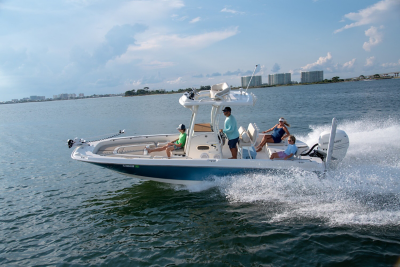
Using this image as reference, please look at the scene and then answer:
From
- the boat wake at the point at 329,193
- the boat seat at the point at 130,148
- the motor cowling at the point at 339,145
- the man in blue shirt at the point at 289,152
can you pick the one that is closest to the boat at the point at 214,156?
the motor cowling at the point at 339,145

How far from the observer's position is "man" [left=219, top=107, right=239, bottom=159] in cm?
751

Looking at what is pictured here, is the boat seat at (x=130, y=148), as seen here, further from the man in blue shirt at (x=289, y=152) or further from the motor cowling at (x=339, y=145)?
the motor cowling at (x=339, y=145)

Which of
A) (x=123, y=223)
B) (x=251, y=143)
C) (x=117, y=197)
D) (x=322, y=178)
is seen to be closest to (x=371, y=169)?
(x=322, y=178)

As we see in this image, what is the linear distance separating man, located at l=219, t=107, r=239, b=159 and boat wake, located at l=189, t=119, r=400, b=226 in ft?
2.76

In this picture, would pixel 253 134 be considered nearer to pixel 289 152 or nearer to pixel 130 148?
pixel 289 152

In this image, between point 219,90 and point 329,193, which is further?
point 219,90

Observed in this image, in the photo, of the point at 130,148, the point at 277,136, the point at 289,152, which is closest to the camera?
the point at 289,152

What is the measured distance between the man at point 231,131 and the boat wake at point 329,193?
841 millimetres

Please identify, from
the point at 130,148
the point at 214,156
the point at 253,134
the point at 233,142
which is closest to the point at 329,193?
the point at 253,134

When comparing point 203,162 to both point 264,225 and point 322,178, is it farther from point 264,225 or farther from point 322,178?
point 322,178

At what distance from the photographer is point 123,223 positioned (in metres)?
6.78

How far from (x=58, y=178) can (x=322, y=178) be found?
930cm

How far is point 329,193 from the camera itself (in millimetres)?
6875

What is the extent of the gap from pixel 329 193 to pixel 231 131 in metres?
2.91
